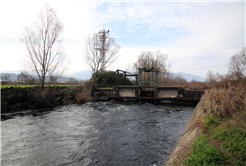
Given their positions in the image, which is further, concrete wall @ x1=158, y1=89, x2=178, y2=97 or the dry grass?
concrete wall @ x1=158, y1=89, x2=178, y2=97

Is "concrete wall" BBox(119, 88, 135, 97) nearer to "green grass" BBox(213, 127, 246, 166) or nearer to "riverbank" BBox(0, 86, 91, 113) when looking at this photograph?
"riverbank" BBox(0, 86, 91, 113)

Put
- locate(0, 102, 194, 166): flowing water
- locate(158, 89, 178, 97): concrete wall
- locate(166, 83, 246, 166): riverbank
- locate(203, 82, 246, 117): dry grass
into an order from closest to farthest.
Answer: locate(166, 83, 246, 166): riverbank, locate(203, 82, 246, 117): dry grass, locate(0, 102, 194, 166): flowing water, locate(158, 89, 178, 97): concrete wall

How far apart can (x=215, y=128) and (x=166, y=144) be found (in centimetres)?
197

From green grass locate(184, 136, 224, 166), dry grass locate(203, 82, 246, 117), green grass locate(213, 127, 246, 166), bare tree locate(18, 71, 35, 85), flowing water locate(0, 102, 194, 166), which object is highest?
bare tree locate(18, 71, 35, 85)

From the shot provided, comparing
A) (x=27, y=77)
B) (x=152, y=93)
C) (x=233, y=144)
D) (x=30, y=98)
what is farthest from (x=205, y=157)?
(x=152, y=93)

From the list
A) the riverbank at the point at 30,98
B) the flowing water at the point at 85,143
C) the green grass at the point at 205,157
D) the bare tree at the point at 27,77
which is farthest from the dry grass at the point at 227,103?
the bare tree at the point at 27,77

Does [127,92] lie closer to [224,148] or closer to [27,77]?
[27,77]

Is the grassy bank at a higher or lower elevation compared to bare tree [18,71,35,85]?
lower

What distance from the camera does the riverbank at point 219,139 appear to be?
98.7 inches

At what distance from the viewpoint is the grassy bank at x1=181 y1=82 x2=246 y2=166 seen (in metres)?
2.50

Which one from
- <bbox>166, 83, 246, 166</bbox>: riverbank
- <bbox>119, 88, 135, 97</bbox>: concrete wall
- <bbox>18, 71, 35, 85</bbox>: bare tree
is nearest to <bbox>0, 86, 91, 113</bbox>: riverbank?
<bbox>18, 71, 35, 85</bbox>: bare tree

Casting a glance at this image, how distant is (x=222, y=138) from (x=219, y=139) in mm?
74

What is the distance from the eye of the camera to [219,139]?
10.4ft

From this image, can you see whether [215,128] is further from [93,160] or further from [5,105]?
[5,105]
